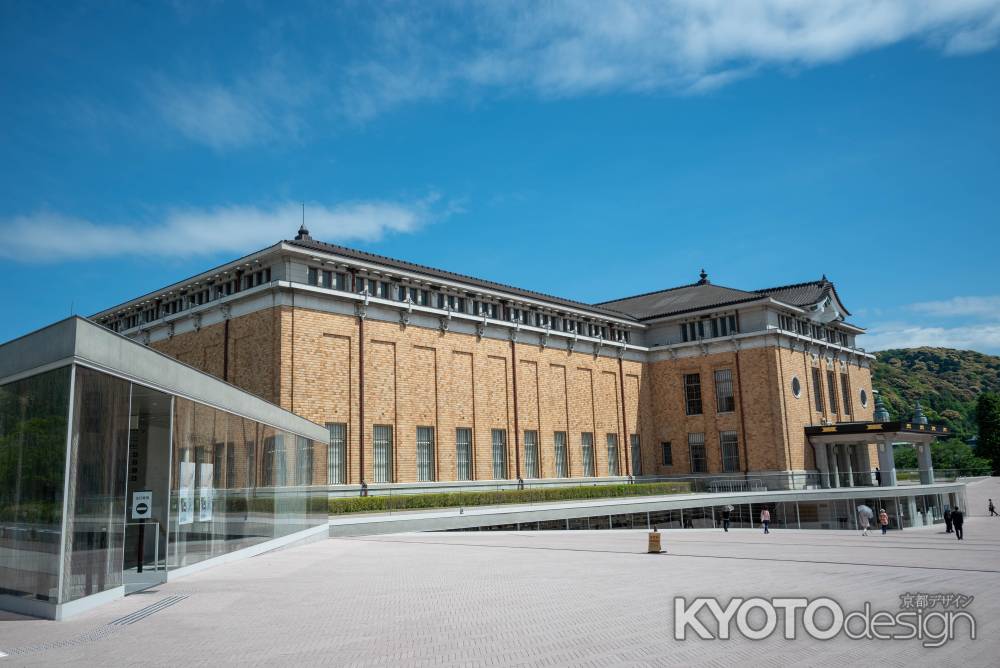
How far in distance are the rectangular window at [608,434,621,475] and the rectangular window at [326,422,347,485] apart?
2189 cm

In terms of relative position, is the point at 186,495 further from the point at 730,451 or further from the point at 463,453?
the point at 730,451

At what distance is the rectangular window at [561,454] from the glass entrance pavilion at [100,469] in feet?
101

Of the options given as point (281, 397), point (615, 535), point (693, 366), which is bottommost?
point (615, 535)

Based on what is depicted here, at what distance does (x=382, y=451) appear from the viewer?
35.5m

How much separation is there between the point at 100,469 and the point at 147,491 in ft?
6.75

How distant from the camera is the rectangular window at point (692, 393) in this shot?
174ft

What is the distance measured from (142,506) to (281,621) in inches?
179

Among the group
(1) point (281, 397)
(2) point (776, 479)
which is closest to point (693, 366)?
(2) point (776, 479)

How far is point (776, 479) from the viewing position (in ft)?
159

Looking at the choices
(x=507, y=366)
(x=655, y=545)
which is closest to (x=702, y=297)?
(x=507, y=366)

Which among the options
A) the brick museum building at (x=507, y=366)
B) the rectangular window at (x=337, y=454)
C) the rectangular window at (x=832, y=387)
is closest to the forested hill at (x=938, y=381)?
the rectangular window at (x=832, y=387)

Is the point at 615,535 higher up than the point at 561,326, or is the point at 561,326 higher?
the point at 561,326

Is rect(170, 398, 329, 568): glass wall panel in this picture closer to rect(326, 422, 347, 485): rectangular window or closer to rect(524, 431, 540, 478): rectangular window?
rect(326, 422, 347, 485): rectangular window

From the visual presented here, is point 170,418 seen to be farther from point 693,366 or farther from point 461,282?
point 693,366
